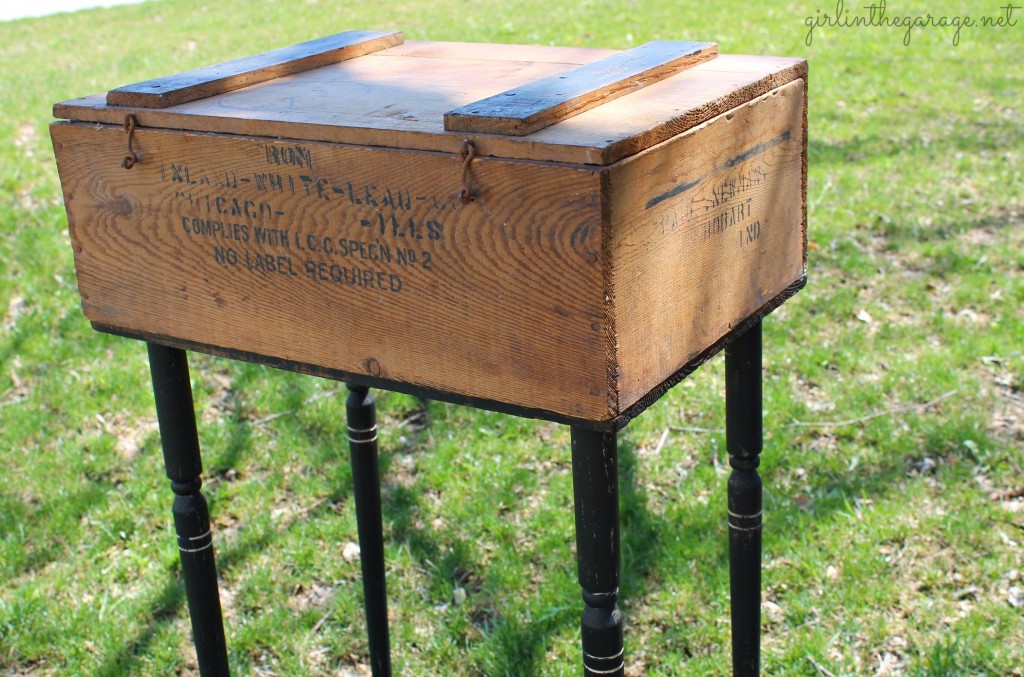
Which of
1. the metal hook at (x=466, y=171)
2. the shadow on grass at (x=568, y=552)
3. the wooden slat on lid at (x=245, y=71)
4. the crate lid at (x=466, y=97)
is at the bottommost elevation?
the shadow on grass at (x=568, y=552)

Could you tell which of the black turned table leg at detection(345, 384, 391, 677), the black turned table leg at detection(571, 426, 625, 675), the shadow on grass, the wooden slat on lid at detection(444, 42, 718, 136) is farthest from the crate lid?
the shadow on grass

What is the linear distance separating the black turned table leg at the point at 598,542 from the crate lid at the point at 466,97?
1.30 ft

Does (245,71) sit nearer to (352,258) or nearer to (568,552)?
(352,258)

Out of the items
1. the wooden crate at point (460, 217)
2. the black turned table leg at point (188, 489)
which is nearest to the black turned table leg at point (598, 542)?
the wooden crate at point (460, 217)

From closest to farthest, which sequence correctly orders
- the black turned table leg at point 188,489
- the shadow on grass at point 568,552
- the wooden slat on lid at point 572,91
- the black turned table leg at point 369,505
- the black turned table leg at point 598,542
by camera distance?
1. the wooden slat on lid at point 572,91
2. the black turned table leg at point 598,542
3. the black turned table leg at point 188,489
4. the black turned table leg at point 369,505
5. the shadow on grass at point 568,552

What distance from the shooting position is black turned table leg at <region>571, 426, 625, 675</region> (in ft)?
5.12

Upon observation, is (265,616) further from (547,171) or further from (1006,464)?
(1006,464)

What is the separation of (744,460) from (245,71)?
107cm

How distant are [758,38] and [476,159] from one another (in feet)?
21.7

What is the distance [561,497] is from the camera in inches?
122

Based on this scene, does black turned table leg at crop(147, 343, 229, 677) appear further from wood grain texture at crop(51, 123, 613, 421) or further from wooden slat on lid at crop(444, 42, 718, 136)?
wooden slat on lid at crop(444, 42, 718, 136)

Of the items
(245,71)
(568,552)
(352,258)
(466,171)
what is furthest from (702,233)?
(568,552)

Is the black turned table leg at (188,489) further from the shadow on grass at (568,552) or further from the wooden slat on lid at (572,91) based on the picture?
the wooden slat on lid at (572,91)

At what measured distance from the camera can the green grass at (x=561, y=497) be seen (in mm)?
2627
